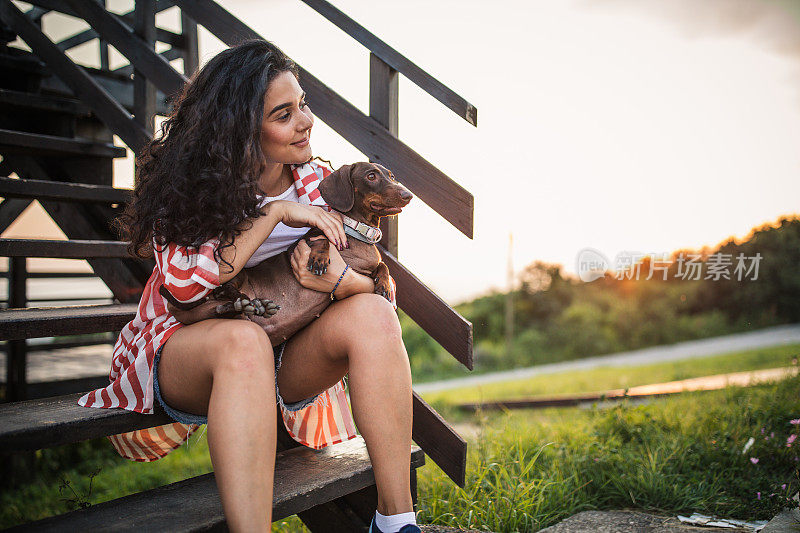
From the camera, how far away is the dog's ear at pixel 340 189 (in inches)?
68.8

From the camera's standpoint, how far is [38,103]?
312 centimetres

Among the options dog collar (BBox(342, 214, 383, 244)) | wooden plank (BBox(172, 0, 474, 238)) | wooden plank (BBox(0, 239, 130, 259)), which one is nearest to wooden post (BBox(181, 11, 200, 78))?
wooden plank (BBox(172, 0, 474, 238))

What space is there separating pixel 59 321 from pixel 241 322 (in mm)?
727

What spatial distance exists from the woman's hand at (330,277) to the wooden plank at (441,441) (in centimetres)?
52

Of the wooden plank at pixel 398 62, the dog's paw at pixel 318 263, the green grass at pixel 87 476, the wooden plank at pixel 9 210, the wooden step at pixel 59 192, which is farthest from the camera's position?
the wooden plank at pixel 9 210

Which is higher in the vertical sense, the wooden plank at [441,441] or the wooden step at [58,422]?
the wooden step at [58,422]

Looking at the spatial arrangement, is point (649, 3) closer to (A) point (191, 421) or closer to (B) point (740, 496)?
(B) point (740, 496)

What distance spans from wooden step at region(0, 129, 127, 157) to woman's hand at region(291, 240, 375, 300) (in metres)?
1.84

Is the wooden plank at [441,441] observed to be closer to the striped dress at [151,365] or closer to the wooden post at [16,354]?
the striped dress at [151,365]

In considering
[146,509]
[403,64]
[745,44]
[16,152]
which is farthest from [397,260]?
[745,44]

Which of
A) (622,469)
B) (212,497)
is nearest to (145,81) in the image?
(212,497)

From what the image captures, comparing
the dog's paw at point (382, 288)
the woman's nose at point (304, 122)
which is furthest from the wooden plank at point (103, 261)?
the dog's paw at point (382, 288)

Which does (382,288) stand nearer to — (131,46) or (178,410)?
(178,410)

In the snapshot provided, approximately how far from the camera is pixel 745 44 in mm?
5867
